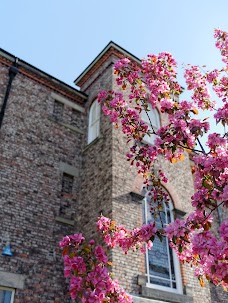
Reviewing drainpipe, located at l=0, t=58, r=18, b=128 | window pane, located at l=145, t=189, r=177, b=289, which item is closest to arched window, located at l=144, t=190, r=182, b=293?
window pane, located at l=145, t=189, r=177, b=289

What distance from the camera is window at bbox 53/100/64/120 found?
1320 cm

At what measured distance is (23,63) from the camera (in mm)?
12961

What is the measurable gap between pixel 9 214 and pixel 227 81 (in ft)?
22.8

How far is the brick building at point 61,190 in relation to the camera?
364 inches

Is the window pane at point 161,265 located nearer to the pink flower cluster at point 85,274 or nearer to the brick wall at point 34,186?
the brick wall at point 34,186

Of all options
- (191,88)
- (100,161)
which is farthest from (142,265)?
(191,88)

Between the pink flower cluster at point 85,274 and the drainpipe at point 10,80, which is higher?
the drainpipe at point 10,80

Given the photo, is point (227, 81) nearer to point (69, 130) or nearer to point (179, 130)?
point (179, 130)

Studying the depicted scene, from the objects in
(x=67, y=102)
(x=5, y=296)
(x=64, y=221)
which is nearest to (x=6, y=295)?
(x=5, y=296)

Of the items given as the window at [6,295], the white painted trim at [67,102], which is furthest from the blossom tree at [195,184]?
the white painted trim at [67,102]

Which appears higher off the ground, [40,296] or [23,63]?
[23,63]

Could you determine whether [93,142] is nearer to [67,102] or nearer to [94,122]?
[94,122]

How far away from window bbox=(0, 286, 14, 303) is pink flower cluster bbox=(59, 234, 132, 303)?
4806 mm

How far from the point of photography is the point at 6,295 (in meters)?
8.69
